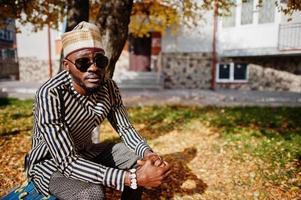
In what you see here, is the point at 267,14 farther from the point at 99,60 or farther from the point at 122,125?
the point at 99,60

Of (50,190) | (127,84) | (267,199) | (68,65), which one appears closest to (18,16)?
(68,65)

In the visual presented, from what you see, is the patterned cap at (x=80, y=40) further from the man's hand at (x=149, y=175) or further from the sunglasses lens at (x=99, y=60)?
the man's hand at (x=149, y=175)

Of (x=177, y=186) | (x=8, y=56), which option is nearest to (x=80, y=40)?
(x=177, y=186)

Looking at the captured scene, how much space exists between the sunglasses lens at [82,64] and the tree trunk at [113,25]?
2.34 m

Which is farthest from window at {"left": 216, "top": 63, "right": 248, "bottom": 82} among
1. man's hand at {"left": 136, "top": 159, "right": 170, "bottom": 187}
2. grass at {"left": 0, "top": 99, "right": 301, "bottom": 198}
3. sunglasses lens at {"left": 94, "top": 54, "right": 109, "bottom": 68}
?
man's hand at {"left": 136, "top": 159, "right": 170, "bottom": 187}

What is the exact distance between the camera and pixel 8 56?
3108 centimetres

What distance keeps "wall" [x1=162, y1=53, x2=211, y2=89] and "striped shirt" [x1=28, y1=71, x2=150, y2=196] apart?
613 inches

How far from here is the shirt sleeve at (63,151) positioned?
2.35m

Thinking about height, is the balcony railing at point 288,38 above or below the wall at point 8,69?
above

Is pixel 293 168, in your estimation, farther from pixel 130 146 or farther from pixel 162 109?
pixel 162 109

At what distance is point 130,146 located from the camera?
119 inches

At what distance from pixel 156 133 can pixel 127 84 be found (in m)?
11.3

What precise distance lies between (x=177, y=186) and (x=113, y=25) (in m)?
2.86

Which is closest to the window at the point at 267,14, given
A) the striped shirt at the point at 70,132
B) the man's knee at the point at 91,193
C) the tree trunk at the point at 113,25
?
the tree trunk at the point at 113,25
